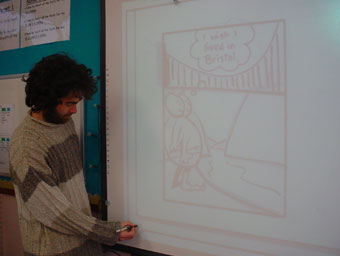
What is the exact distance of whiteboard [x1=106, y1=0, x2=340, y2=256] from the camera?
2.21ft

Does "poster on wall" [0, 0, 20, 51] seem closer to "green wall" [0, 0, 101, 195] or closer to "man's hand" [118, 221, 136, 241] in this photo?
"green wall" [0, 0, 101, 195]

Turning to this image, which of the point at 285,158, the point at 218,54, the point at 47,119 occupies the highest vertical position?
the point at 218,54

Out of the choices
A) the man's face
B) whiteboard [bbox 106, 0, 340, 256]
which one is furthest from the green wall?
the man's face

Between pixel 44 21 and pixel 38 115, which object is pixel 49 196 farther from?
pixel 44 21

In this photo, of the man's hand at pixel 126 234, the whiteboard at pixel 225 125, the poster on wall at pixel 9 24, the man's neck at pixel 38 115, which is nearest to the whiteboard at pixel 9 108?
the poster on wall at pixel 9 24

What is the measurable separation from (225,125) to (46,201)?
621mm

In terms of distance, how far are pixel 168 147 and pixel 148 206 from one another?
25 cm

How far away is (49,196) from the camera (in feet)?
2.35

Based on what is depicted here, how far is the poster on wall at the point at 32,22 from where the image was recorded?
3.84 ft

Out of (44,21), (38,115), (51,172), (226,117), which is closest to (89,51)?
(44,21)

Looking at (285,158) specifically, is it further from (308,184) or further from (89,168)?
(89,168)

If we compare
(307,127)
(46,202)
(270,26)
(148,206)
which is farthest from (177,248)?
(270,26)

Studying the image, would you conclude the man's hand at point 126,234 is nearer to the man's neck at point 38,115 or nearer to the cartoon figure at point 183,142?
the cartoon figure at point 183,142

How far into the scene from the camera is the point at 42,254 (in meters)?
0.76
